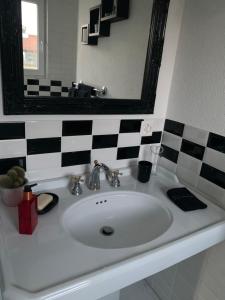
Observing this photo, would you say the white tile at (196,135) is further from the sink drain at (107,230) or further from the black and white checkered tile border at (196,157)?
the sink drain at (107,230)

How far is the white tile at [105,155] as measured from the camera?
3.88 ft

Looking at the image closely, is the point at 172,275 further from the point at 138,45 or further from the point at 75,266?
the point at 138,45

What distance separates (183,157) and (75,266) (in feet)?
2.60

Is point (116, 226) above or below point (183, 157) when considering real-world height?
below

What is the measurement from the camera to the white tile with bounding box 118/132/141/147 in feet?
4.04

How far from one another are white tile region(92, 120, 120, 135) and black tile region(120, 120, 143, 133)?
0.03 m

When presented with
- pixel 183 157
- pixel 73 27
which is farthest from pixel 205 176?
pixel 73 27

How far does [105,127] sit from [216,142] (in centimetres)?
51

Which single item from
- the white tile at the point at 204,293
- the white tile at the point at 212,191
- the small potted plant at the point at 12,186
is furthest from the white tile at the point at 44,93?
the white tile at the point at 204,293

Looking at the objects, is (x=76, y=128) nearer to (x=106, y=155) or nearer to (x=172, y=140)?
(x=106, y=155)

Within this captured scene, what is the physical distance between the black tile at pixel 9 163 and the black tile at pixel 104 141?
33cm

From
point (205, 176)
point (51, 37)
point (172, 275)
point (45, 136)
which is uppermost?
point (51, 37)

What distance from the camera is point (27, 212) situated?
77 cm

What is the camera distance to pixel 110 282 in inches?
27.2
